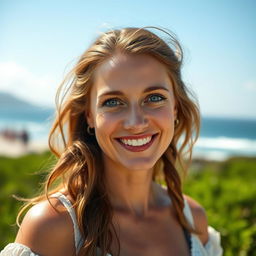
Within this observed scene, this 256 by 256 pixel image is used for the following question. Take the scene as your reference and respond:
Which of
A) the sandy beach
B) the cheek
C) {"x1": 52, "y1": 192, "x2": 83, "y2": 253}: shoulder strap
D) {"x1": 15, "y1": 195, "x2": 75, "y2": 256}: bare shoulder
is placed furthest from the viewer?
the sandy beach

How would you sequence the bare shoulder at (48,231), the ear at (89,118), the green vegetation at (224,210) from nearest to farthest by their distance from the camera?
the bare shoulder at (48,231)
the ear at (89,118)
the green vegetation at (224,210)

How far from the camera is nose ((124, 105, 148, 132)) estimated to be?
6.73 ft

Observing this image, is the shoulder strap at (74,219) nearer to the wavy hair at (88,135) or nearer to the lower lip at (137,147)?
the wavy hair at (88,135)

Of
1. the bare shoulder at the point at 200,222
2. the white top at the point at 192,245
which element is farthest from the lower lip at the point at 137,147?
the bare shoulder at the point at 200,222

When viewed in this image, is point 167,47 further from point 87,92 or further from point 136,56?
point 87,92

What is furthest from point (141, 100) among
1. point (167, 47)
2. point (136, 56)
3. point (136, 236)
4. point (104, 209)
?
point (136, 236)

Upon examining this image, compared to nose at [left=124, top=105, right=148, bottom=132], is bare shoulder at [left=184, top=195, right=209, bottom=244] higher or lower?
lower

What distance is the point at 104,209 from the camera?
220 centimetres

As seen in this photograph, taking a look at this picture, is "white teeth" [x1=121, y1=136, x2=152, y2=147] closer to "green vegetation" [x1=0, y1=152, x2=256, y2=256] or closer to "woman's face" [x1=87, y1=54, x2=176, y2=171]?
"woman's face" [x1=87, y1=54, x2=176, y2=171]

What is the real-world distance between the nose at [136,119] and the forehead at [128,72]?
127 millimetres

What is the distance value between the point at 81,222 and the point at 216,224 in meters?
1.52

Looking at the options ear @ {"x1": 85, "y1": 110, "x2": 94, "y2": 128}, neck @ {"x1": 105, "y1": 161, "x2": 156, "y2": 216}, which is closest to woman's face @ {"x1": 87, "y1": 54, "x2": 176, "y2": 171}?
ear @ {"x1": 85, "y1": 110, "x2": 94, "y2": 128}

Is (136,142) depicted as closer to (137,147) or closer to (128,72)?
(137,147)

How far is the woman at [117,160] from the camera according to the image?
1.99 meters
